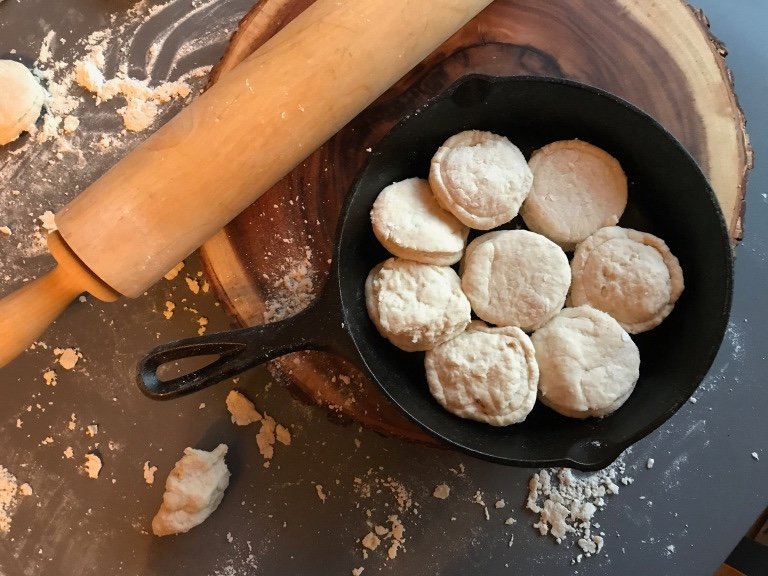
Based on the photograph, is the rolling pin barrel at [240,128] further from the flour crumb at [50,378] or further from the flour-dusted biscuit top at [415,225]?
the flour crumb at [50,378]

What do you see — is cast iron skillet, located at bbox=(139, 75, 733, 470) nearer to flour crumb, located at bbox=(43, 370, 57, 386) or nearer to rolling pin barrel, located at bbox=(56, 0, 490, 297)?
rolling pin barrel, located at bbox=(56, 0, 490, 297)

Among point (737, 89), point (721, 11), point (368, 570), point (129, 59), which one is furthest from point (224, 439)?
point (721, 11)

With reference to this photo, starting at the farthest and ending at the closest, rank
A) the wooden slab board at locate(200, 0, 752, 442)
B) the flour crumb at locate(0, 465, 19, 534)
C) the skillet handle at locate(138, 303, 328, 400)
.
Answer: the flour crumb at locate(0, 465, 19, 534) → the wooden slab board at locate(200, 0, 752, 442) → the skillet handle at locate(138, 303, 328, 400)

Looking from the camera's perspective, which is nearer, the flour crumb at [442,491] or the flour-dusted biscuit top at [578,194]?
the flour-dusted biscuit top at [578,194]

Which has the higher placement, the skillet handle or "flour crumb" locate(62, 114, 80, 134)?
"flour crumb" locate(62, 114, 80, 134)

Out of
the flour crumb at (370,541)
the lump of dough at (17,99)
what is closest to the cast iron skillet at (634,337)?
the flour crumb at (370,541)

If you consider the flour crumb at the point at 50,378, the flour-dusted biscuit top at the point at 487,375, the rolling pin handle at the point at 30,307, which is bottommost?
the flour-dusted biscuit top at the point at 487,375

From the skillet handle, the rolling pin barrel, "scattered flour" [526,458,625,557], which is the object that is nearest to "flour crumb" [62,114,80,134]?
the rolling pin barrel

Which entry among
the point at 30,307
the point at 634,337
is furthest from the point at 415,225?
the point at 30,307
